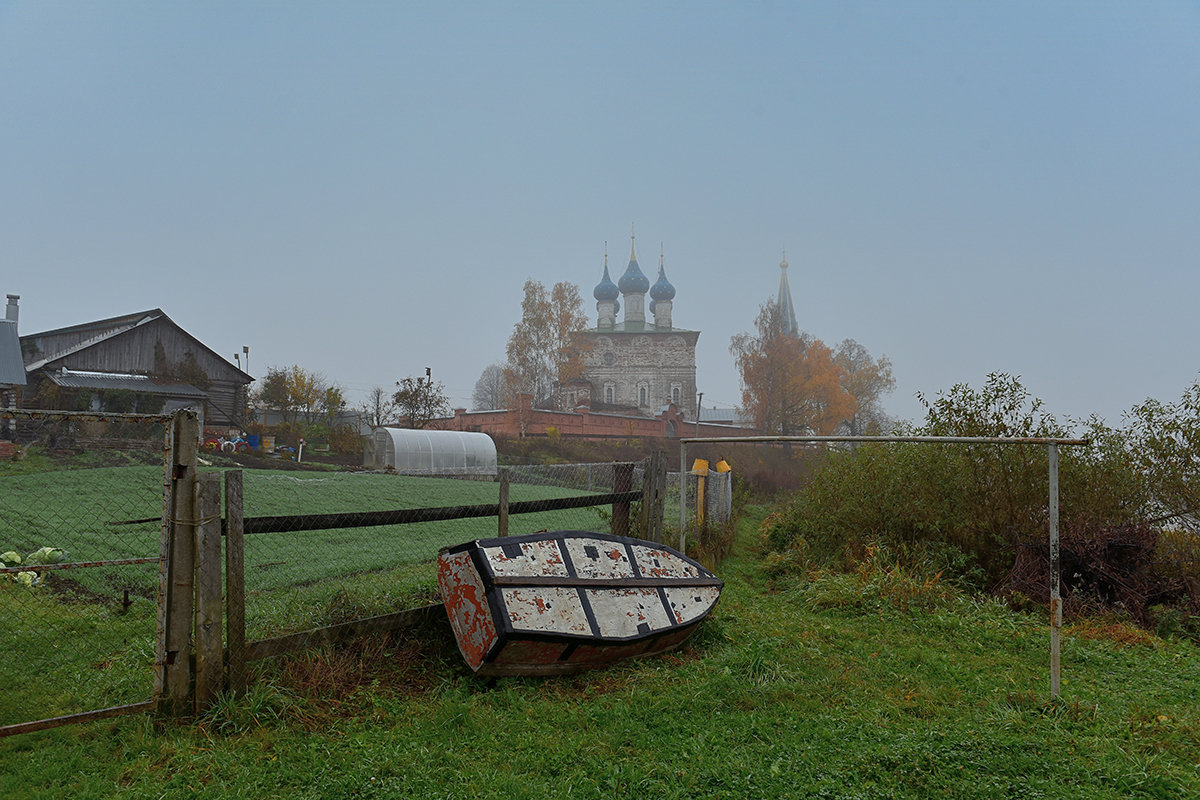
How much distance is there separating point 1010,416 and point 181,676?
1001cm

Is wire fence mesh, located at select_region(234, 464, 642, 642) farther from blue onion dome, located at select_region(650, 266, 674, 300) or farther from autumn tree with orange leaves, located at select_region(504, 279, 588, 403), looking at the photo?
blue onion dome, located at select_region(650, 266, 674, 300)

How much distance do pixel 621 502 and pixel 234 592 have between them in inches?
148

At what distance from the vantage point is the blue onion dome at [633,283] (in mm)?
76000

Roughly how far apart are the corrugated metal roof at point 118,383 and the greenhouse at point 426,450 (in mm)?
8002

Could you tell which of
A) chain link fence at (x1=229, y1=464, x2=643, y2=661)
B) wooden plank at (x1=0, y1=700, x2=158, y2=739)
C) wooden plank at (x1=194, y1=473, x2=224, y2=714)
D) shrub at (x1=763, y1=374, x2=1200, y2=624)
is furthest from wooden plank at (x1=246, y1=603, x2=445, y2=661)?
shrub at (x1=763, y1=374, x2=1200, y2=624)

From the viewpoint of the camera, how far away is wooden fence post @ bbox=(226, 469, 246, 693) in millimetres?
4090

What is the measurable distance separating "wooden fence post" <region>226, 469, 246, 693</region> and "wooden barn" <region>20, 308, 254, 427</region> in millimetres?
28285

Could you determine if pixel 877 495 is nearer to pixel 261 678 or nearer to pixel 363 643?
pixel 363 643

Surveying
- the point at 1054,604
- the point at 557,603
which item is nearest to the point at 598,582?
the point at 557,603

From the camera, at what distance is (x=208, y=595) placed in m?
4.00

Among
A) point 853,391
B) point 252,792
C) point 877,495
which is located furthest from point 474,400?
point 252,792

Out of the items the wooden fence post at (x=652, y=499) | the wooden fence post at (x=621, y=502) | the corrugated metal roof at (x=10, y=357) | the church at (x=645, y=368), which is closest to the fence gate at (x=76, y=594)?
the wooden fence post at (x=621, y=502)

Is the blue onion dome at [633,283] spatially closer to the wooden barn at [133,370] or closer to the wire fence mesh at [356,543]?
the wooden barn at [133,370]

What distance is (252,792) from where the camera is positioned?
11.1 feet
